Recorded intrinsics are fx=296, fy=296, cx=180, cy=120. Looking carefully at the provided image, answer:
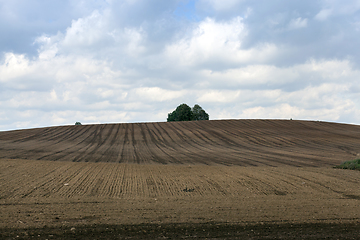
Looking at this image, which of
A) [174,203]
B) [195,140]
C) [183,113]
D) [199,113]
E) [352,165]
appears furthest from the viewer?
[199,113]

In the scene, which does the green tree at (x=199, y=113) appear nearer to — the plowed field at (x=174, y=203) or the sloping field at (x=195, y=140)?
the sloping field at (x=195, y=140)

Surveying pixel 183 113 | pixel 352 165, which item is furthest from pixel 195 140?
pixel 183 113

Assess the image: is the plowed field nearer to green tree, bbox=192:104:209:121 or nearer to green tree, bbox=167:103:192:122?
green tree, bbox=167:103:192:122

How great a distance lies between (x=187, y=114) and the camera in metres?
93.3

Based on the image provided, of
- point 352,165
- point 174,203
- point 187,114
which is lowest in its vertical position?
point 174,203

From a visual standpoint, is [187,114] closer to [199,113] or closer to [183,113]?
[183,113]

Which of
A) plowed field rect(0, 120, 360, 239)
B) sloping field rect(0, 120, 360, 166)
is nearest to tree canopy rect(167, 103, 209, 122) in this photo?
sloping field rect(0, 120, 360, 166)

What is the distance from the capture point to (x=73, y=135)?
4447cm

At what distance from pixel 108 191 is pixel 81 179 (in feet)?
9.67

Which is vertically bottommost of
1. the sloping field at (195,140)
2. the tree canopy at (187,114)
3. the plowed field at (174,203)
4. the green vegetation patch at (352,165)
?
the plowed field at (174,203)

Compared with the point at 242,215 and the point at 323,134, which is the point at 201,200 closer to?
the point at 242,215

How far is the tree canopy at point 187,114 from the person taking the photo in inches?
3664

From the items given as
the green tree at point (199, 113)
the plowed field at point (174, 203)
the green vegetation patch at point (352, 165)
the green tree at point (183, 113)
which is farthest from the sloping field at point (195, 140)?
the green tree at point (199, 113)

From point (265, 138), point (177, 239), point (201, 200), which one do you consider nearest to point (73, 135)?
point (265, 138)
